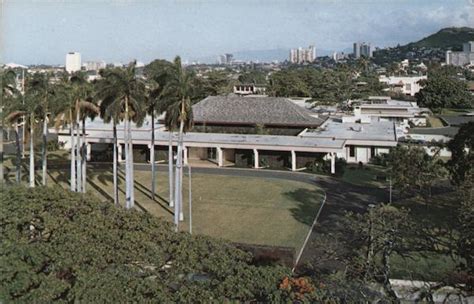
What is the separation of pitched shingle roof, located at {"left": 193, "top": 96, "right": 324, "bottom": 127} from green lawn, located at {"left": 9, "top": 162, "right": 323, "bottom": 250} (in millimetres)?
11231

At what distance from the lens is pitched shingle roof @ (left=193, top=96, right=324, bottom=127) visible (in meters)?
50.8

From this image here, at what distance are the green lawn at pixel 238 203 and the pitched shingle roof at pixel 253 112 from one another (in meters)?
11.2

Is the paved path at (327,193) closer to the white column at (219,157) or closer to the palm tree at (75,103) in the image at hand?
the white column at (219,157)

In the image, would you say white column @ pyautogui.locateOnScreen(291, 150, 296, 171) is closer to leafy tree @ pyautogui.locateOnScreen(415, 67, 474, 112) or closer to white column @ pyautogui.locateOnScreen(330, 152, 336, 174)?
white column @ pyautogui.locateOnScreen(330, 152, 336, 174)

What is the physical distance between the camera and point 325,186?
38.4 meters

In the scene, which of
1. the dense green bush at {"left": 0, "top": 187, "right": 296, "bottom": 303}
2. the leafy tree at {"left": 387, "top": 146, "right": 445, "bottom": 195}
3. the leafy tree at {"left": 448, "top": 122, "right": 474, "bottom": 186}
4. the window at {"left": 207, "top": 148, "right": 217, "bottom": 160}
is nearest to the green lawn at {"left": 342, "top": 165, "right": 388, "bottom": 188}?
the leafy tree at {"left": 387, "top": 146, "right": 445, "bottom": 195}

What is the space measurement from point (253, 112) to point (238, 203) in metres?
20.1

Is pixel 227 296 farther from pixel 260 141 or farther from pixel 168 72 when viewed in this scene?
pixel 260 141

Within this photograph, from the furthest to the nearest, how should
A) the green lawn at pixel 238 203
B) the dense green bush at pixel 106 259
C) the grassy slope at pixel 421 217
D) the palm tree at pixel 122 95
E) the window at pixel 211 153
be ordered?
1. the window at pixel 211 153
2. the palm tree at pixel 122 95
3. the green lawn at pixel 238 203
4. the grassy slope at pixel 421 217
5. the dense green bush at pixel 106 259

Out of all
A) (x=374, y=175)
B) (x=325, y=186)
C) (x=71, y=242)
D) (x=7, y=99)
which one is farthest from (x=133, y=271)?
(x=374, y=175)

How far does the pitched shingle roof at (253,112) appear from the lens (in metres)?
50.8

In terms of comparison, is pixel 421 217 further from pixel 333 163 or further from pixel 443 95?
pixel 443 95

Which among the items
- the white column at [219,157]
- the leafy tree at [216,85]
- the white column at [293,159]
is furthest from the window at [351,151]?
the leafy tree at [216,85]

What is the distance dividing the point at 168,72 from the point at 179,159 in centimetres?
475
